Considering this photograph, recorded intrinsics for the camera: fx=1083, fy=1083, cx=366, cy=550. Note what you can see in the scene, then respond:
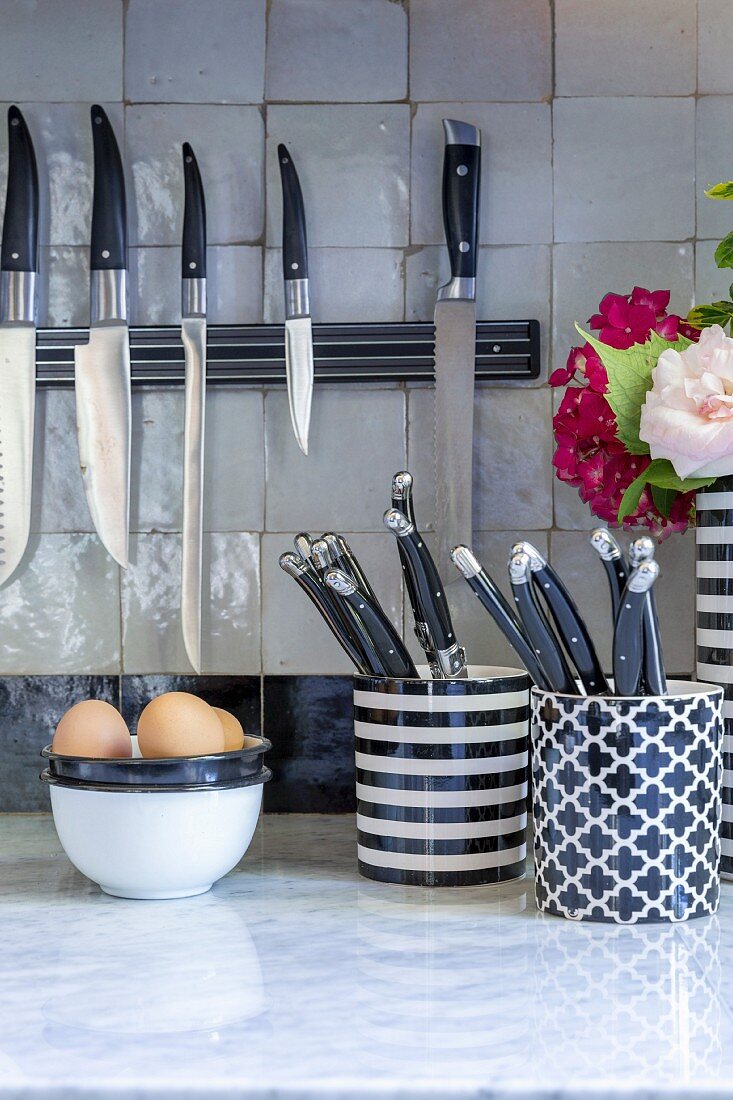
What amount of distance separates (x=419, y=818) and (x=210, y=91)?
0.71m

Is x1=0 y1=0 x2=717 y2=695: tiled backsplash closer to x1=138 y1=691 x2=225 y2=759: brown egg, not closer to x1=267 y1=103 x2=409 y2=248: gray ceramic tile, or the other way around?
x1=267 y1=103 x2=409 y2=248: gray ceramic tile

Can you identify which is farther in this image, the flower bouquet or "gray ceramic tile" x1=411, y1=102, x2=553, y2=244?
"gray ceramic tile" x1=411, y1=102, x2=553, y2=244

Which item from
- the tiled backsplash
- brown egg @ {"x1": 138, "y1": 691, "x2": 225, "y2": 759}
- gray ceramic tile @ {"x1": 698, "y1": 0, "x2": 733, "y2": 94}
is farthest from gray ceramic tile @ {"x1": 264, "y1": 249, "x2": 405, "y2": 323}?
brown egg @ {"x1": 138, "y1": 691, "x2": 225, "y2": 759}

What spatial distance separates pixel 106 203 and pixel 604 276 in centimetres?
48

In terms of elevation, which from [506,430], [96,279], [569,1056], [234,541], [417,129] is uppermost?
[417,129]

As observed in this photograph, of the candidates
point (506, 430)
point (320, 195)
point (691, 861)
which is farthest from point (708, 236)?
point (691, 861)

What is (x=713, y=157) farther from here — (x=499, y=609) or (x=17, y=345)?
(x=17, y=345)

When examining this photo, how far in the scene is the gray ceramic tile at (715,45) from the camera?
103 cm

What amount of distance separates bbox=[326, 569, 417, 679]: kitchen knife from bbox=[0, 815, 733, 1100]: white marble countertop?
161 millimetres

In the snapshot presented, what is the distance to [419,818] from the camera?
0.77 meters

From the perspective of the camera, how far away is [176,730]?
74 centimetres

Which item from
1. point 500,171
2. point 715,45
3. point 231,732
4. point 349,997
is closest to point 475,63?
point 500,171

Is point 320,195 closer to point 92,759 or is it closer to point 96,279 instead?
point 96,279

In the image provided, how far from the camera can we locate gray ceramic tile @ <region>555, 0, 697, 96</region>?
1035mm
